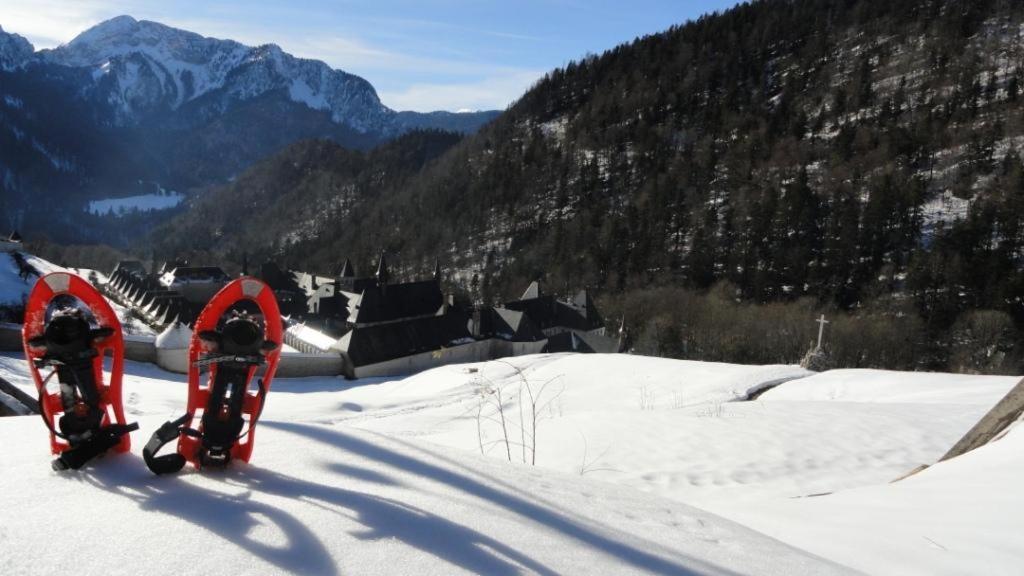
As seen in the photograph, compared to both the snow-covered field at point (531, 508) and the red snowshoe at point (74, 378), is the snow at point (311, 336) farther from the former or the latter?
the red snowshoe at point (74, 378)

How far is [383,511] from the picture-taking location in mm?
2916

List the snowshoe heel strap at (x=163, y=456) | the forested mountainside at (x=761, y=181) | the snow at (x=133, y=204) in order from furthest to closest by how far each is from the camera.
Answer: the snow at (x=133, y=204), the forested mountainside at (x=761, y=181), the snowshoe heel strap at (x=163, y=456)

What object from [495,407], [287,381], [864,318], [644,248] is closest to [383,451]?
[495,407]

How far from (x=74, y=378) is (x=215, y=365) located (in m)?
0.97

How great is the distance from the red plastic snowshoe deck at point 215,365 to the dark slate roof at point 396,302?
121ft

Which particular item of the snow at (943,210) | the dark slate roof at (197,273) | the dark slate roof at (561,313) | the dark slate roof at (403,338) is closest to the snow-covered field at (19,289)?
the dark slate roof at (403,338)

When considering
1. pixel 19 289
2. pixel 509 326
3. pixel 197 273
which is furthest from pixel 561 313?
pixel 197 273

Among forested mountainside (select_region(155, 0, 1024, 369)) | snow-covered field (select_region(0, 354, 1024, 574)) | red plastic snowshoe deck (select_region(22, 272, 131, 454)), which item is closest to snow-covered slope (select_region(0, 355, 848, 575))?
snow-covered field (select_region(0, 354, 1024, 574))

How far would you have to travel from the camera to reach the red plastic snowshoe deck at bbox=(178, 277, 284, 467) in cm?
379

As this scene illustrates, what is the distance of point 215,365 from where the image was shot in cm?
384

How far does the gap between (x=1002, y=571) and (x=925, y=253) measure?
57366 mm

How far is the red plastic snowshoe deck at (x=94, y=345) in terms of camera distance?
3.85 metres

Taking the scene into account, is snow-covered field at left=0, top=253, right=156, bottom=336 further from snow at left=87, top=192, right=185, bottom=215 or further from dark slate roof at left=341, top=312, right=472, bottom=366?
snow at left=87, top=192, right=185, bottom=215

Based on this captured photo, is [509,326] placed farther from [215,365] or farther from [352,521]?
[352,521]
